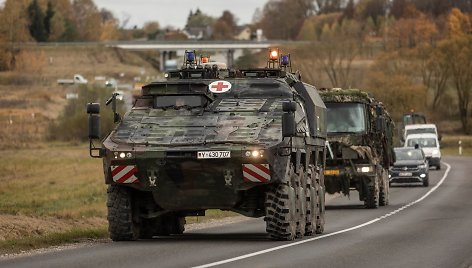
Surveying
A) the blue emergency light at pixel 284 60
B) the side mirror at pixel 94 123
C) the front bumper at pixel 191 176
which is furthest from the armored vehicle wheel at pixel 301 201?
the side mirror at pixel 94 123

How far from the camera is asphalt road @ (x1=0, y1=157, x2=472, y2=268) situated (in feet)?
63.4

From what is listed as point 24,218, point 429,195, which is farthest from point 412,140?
point 24,218

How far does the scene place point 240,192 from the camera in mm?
23828

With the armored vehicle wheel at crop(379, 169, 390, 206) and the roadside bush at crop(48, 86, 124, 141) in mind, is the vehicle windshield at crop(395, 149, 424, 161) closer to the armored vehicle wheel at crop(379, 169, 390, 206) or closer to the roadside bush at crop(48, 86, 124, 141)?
the armored vehicle wheel at crop(379, 169, 390, 206)

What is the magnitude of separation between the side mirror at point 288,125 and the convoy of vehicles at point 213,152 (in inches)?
0.6

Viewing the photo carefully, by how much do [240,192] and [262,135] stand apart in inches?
47.3

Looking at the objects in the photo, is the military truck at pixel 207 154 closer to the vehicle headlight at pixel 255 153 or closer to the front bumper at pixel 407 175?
the vehicle headlight at pixel 255 153

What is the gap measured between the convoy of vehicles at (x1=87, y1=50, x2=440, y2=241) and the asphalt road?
21.2 inches

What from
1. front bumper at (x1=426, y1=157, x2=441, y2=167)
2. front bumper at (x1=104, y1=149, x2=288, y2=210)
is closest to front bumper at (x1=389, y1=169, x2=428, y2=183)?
front bumper at (x1=426, y1=157, x2=441, y2=167)

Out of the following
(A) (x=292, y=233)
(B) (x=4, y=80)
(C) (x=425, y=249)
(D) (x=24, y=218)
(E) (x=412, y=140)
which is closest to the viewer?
(C) (x=425, y=249)

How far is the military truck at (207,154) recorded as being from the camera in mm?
23016

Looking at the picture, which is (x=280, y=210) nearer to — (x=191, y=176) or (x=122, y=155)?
(x=191, y=176)

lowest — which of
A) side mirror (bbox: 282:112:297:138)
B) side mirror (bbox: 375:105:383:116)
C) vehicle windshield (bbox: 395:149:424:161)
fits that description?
vehicle windshield (bbox: 395:149:424:161)

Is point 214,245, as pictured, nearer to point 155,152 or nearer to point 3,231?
point 155,152
